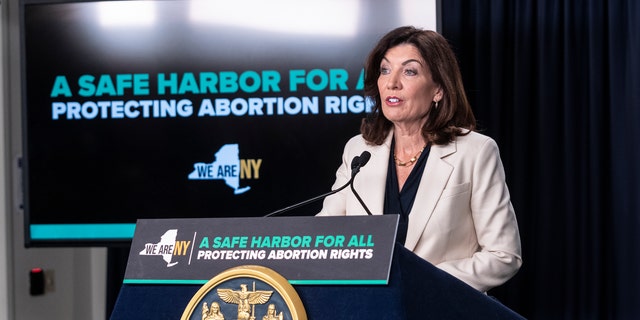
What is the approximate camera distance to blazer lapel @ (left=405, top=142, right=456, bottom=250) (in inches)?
96.0

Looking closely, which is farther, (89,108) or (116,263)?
(116,263)

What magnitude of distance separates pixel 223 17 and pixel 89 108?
0.66 m

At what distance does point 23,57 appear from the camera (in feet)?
13.0

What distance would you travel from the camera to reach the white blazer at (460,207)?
239 cm

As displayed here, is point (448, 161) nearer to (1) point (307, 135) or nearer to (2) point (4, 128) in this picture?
(1) point (307, 135)

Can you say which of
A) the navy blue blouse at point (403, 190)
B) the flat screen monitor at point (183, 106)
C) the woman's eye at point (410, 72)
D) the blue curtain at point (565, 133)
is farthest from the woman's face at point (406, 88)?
the blue curtain at point (565, 133)

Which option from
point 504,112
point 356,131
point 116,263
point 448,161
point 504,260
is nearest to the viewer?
point 504,260

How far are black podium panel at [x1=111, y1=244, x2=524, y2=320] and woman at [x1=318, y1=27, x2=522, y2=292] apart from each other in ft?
3.08

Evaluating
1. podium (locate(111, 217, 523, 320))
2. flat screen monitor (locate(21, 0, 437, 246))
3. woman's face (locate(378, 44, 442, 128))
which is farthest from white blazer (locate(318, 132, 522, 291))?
flat screen monitor (locate(21, 0, 437, 246))

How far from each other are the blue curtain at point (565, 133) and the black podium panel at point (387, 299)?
2691mm

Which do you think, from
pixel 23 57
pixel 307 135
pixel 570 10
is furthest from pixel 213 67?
pixel 570 10

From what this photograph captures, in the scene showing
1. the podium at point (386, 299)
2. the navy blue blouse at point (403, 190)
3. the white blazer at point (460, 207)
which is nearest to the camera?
the podium at point (386, 299)

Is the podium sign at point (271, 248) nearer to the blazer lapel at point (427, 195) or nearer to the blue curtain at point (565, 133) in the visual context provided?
the blazer lapel at point (427, 195)

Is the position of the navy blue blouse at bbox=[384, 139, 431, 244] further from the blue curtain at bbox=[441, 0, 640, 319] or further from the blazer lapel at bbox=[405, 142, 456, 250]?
the blue curtain at bbox=[441, 0, 640, 319]
